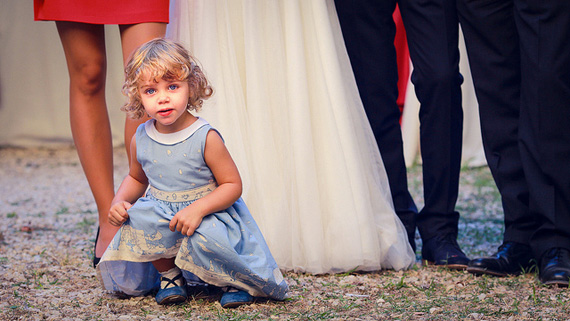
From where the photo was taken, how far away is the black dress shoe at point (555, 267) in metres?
1.69

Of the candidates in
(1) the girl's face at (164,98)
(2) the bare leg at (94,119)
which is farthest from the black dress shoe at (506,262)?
(2) the bare leg at (94,119)

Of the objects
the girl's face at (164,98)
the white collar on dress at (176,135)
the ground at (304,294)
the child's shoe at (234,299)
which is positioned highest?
the girl's face at (164,98)

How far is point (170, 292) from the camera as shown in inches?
60.8

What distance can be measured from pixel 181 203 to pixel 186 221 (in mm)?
96

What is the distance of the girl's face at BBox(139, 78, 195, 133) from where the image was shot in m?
1.46

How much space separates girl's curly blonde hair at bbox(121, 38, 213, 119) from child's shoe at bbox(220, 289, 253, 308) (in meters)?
0.46

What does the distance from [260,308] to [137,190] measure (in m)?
0.43

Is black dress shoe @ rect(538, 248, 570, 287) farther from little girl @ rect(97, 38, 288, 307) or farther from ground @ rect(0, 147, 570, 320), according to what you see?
little girl @ rect(97, 38, 288, 307)

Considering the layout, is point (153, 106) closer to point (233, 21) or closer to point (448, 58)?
point (233, 21)

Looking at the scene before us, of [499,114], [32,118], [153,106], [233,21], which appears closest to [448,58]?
[499,114]

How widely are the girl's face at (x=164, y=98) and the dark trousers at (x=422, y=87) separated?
73 cm

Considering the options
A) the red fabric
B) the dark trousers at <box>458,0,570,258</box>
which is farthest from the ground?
the red fabric

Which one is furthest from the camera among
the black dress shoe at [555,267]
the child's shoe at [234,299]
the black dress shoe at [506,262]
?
the black dress shoe at [506,262]

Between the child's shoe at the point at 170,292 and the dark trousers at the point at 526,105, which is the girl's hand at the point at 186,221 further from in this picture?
the dark trousers at the point at 526,105
